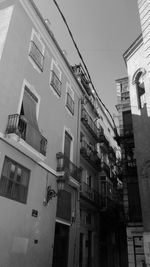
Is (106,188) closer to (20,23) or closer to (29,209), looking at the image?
(29,209)

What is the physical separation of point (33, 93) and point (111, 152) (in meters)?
16.9

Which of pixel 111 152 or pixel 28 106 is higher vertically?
pixel 111 152

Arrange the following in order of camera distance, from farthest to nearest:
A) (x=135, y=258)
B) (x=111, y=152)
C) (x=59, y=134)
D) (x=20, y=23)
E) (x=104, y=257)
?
(x=111, y=152), (x=104, y=257), (x=135, y=258), (x=59, y=134), (x=20, y=23)

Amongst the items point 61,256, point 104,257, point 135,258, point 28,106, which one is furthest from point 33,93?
point 104,257

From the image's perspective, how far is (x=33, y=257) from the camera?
9.51 meters

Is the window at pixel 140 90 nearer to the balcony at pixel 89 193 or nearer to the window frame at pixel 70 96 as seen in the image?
the window frame at pixel 70 96

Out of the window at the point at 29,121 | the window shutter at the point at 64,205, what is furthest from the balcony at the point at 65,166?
the window at the point at 29,121

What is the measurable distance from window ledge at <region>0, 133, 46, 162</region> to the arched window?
862 cm

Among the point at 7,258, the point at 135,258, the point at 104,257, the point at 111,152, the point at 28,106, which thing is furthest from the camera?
the point at 111,152

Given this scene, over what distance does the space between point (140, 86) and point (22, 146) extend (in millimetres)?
10432

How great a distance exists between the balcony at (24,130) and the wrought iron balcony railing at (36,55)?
393cm

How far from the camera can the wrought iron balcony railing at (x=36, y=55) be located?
12.0 meters

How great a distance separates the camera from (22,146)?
369 inches

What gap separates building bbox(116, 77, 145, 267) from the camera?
53.2 ft
